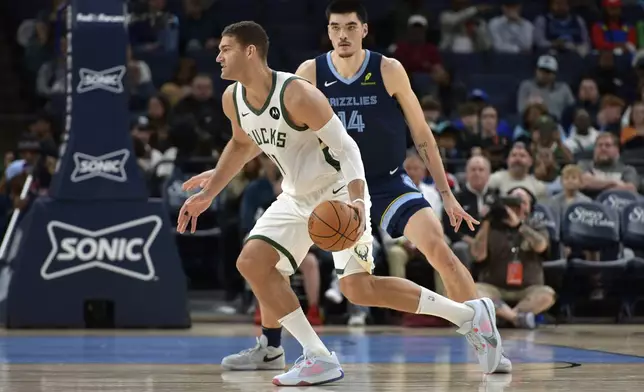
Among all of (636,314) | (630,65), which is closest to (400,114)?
(636,314)

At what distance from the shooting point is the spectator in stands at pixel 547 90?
14062mm

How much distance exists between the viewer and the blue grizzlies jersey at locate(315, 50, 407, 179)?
22.7 ft

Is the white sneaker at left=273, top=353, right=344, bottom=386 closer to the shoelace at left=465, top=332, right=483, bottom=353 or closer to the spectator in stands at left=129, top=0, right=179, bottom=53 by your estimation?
the shoelace at left=465, top=332, right=483, bottom=353

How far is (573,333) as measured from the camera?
9898mm

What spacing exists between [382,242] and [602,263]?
1.99m

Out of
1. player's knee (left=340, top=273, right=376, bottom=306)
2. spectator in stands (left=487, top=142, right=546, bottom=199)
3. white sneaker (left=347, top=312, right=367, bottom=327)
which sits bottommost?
white sneaker (left=347, top=312, right=367, bottom=327)

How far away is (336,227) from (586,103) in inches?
368

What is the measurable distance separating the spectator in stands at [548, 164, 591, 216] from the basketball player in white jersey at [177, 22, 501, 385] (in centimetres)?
564

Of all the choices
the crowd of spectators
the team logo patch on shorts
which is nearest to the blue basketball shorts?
the team logo patch on shorts

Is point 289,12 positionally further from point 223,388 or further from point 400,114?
point 223,388

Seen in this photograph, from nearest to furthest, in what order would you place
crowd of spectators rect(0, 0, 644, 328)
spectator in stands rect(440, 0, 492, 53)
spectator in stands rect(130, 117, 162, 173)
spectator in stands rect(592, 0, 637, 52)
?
crowd of spectators rect(0, 0, 644, 328) → spectator in stands rect(130, 117, 162, 173) → spectator in stands rect(440, 0, 492, 53) → spectator in stands rect(592, 0, 637, 52)

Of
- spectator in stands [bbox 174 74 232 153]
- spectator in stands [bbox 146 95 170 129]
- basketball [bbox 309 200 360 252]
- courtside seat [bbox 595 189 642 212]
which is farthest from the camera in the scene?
spectator in stands [bbox 146 95 170 129]

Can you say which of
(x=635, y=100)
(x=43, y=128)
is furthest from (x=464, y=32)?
(x=43, y=128)

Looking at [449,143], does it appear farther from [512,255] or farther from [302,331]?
[302,331]
